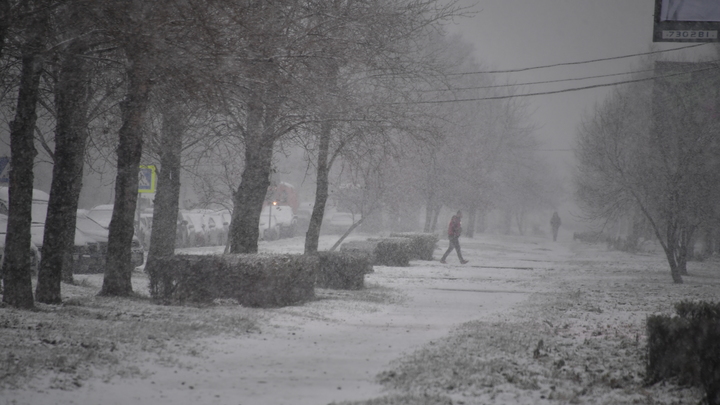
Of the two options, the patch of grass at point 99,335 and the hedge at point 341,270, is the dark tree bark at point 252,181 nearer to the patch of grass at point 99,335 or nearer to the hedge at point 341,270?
the hedge at point 341,270

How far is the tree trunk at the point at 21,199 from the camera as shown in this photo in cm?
904

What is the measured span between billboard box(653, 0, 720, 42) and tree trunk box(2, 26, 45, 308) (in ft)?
27.1

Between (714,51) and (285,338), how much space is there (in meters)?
29.4

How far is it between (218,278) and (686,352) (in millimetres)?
6600

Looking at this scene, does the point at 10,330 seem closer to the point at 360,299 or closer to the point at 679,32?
the point at 360,299

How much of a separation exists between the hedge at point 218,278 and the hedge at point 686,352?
5743 mm

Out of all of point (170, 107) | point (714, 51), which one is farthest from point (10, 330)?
point (714, 51)

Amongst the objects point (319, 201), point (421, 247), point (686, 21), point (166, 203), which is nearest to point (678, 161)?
point (421, 247)

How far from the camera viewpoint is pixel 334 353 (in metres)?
7.55

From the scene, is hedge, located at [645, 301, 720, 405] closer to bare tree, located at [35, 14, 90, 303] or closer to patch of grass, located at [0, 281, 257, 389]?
patch of grass, located at [0, 281, 257, 389]

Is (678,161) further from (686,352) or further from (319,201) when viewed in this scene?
(686,352)

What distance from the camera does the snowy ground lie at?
564 centimetres

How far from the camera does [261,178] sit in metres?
13.9

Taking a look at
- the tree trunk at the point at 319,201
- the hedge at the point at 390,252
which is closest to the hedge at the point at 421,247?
the hedge at the point at 390,252
